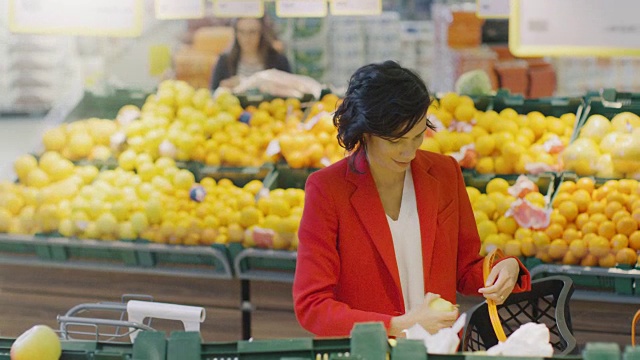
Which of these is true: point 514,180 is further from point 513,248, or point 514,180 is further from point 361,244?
point 361,244

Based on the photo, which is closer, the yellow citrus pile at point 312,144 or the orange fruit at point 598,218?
the orange fruit at point 598,218

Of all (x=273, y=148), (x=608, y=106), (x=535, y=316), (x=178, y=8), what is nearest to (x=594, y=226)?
(x=608, y=106)

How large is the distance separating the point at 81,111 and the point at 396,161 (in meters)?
3.31

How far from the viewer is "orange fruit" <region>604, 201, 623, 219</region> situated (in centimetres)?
378

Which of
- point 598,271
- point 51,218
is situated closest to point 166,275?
point 51,218

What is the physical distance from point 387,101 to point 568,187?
2.01 meters

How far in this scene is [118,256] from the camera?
4281mm

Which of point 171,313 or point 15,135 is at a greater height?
point 171,313

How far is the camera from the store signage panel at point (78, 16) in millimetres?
4355

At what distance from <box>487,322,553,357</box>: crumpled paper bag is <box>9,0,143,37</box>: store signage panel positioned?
309 cm

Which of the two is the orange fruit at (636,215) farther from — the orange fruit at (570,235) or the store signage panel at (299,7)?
the store signage panel at (299,7)

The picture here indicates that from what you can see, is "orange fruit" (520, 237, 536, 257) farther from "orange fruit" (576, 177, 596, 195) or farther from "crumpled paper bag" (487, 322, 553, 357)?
"crumpled paper bag" (487, 322, 553, 357)

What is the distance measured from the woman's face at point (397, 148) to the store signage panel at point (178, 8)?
277 centimetres

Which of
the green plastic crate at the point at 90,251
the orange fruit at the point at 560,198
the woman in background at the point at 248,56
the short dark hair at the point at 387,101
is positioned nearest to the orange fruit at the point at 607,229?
the orange fruit at the point at 560,198
